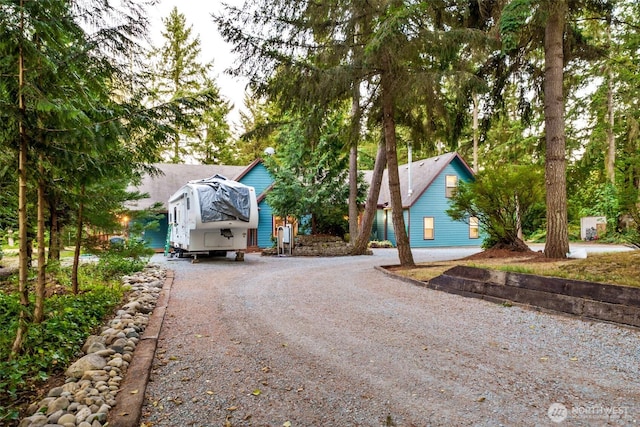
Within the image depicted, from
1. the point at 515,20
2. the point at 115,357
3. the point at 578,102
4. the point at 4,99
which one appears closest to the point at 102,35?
the point at 4,99

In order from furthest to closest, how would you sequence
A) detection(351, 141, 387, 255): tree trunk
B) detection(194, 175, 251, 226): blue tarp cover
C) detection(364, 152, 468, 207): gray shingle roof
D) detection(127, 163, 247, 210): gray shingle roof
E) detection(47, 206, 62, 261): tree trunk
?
detection(364, 152, 468, 207): gray shingle roof
detection(127, 163, 247, 210): gray shingle roof
detection(351, 141, 387, 255): tree trunk
detection(194, 175, 251, 226): blue tarp cover
detection(47, 206, 62, 261): tree trunk

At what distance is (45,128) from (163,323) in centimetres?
271

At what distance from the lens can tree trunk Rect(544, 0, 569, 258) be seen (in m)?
8.75

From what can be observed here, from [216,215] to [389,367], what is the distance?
9459 mm

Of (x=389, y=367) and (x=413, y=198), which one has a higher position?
(x=413, y=198)

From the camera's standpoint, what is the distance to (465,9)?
966cm

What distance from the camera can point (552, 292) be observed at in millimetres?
5328

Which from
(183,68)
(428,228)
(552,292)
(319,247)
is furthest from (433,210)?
(183,68)

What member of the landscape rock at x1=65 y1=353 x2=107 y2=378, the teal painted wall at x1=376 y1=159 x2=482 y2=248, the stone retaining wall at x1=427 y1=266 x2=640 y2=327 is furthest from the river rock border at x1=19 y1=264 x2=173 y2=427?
the teal painted wall at x1=376 y1=159 x2=482 y2=248

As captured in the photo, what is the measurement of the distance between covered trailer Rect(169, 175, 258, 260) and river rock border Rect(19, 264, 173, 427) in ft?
23.4

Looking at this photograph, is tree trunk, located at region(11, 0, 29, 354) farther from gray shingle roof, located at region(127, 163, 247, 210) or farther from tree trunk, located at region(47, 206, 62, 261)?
gray shingle roof, located at region(127, 163, 247, 210)

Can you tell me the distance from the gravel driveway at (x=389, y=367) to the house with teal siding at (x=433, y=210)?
16.8 m

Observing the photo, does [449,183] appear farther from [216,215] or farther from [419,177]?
[216,215]

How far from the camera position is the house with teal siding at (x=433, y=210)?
22562 mm
